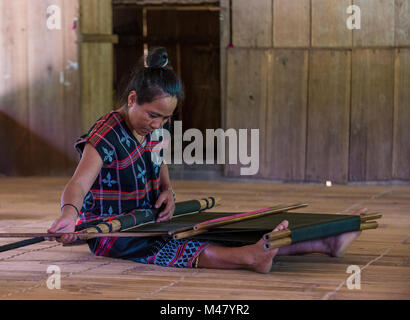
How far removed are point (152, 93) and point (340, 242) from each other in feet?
2.78

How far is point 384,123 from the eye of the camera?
482cm

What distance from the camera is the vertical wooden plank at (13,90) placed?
17.3ft

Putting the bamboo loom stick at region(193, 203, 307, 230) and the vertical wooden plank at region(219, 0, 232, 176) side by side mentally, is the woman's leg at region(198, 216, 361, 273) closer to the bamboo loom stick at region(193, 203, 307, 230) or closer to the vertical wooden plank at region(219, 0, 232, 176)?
the bamboo loom stick at region(193, 203, 307, 230)

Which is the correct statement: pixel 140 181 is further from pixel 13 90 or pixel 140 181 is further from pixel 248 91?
pixel 13 90

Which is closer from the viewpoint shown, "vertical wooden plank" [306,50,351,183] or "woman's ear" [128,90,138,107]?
"woman's ear" [128,90,138,107]

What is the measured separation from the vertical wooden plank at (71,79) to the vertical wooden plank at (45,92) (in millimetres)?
36

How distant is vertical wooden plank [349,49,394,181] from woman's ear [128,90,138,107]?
2677mm

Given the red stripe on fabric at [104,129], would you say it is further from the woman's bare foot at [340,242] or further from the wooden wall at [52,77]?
the wooden wall at [52,77]

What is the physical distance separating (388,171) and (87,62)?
231 centimetres

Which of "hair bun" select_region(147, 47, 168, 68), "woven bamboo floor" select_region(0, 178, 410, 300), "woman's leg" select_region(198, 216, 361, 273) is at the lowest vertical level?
"woven bamboo floor" select_region(0, 178, 410, 300)

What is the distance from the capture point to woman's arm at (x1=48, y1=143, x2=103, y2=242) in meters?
2.19

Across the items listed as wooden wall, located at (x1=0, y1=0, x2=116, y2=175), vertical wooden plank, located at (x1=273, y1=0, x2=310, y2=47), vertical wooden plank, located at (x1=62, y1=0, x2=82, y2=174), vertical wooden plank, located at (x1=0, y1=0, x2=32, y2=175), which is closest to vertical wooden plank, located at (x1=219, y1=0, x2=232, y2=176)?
vertical wooden plank, located at (x1=273, y1=0, x2=310, y2=47)

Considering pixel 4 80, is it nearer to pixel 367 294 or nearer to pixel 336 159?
pixel 336 159

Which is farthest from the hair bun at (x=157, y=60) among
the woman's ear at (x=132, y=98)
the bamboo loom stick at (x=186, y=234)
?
the bamboo loom stick at (x=186, y=234)
